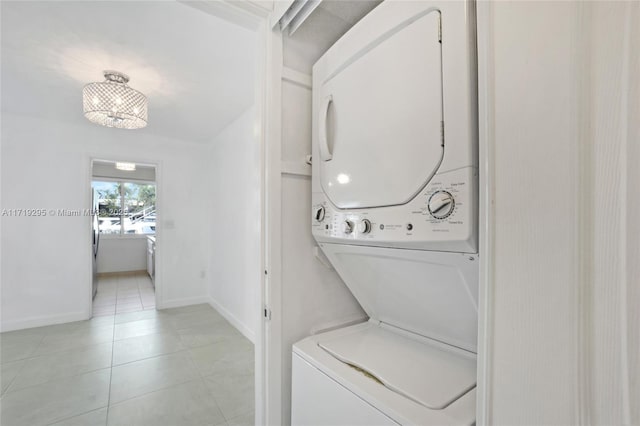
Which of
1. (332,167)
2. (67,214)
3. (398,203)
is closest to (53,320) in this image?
(67,214)

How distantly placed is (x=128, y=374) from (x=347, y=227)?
2470 mm

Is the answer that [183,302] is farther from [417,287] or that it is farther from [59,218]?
[417,287]

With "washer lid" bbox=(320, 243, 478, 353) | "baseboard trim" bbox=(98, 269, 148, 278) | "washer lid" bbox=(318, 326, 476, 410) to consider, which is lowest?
"baseboard trim" bbox=(98, 269, 148, 278)

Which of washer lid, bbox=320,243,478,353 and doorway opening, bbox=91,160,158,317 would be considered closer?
washer lid, bbox=320,243,478,353

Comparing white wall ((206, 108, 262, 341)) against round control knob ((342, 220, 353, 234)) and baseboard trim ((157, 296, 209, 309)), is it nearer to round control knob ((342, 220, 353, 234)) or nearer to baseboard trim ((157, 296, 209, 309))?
baseboard trim ((157, 296, 209, 309))

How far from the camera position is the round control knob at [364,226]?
0.91 metres

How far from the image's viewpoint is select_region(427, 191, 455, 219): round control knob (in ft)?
2.25

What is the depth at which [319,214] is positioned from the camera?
1.14 m

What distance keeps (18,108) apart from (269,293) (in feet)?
12.3

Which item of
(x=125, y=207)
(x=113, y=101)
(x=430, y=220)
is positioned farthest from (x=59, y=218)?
(x=430, y=220)

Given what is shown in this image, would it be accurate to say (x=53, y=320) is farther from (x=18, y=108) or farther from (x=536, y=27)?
(x=536, y=27)

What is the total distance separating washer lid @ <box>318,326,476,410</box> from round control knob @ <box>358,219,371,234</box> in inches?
16.6

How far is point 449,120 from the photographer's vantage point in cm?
70

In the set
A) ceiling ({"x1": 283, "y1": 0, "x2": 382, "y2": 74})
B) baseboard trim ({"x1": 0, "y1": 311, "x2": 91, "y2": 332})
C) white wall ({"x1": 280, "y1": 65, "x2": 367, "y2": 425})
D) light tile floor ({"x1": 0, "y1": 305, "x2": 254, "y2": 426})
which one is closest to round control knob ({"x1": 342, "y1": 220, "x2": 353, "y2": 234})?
white wall ({"x1": 280, "y1": 65, "x2": 367, "y2": 425})
